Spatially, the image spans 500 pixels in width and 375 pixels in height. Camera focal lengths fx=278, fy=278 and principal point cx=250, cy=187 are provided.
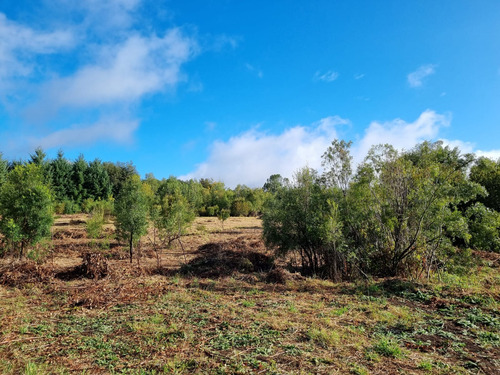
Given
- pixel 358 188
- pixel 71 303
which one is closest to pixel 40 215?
pixel 71 303

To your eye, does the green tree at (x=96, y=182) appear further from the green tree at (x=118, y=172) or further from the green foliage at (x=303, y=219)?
the green foliage at (x=303, y=219)

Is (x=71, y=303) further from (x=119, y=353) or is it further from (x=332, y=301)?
(x=332, y=301)

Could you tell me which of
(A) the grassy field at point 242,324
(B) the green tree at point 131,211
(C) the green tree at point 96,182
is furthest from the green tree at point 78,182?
(A) the grassy field at point 242,324

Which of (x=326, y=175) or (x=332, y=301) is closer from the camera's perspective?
(x=332, y=301)

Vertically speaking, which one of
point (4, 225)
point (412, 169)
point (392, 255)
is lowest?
point (392, 255)

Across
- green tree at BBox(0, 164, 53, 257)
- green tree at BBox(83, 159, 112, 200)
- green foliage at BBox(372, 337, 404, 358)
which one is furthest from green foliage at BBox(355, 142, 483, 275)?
green tree at BBox(83, 159, 112, 200)

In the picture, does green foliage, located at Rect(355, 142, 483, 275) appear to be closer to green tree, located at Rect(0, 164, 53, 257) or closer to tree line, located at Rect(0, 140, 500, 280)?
tree line, located at Rect(0, 140, 500, 280)

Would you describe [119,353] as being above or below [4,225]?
below

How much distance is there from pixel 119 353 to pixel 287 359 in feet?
9.01

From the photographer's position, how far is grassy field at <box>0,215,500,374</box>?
4.29 metres

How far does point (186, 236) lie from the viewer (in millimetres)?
23922

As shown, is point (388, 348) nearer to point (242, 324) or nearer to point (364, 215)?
point (242, 324)

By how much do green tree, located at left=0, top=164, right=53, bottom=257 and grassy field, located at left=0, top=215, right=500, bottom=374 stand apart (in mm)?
2078

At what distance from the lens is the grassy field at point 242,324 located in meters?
4.29
